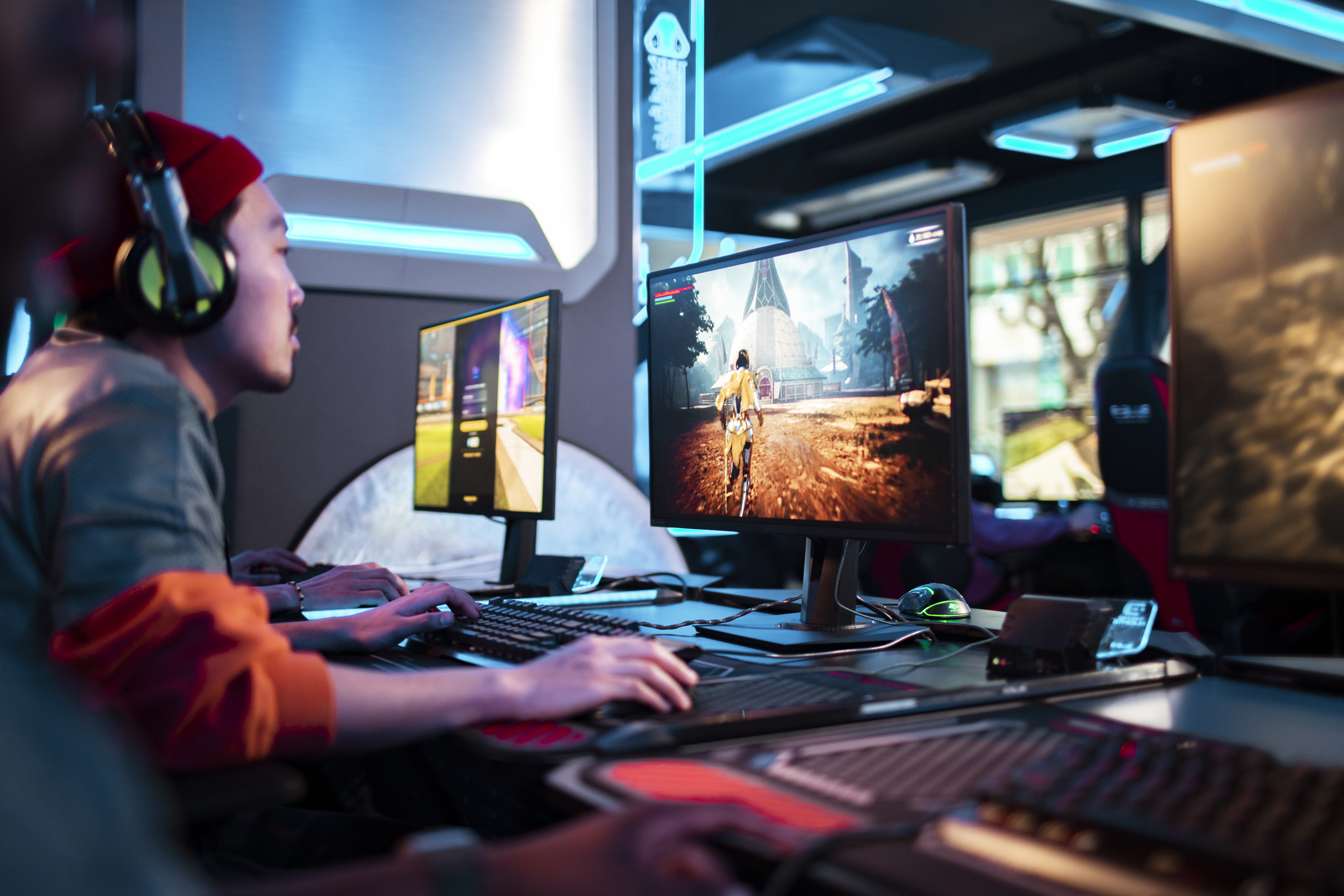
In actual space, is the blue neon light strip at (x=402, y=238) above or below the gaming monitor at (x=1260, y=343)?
above

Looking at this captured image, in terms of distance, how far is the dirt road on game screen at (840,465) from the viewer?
1.18 m

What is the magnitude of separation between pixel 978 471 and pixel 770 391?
15.8ft

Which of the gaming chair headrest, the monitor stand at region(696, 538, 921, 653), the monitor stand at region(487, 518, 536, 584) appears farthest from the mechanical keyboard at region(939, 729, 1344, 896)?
the gaming chair headrest

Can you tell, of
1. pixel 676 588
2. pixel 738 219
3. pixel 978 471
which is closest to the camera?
pixel 676 588

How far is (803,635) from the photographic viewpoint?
4.28 ft

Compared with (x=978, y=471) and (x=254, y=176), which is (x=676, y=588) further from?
(x=978, y=471)

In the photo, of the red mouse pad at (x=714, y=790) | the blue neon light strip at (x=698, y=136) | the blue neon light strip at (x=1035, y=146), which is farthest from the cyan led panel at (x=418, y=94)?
the blue neon light strip at (x=1035, y=146)

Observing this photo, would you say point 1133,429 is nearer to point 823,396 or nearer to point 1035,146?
point 823,396

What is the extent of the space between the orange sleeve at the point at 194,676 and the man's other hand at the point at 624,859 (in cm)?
30

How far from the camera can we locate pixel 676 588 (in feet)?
6.25

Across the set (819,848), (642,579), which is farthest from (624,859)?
(642,579)

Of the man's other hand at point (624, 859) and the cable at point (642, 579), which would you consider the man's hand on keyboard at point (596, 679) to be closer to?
the man's other hand at point (624, 859)

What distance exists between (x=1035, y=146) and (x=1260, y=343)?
5296 mm

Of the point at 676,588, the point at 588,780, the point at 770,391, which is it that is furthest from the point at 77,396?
the point at 676,588
